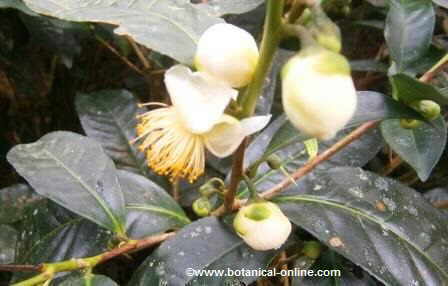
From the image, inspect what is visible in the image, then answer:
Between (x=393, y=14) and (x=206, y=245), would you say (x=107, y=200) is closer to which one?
(x=206, y=245)

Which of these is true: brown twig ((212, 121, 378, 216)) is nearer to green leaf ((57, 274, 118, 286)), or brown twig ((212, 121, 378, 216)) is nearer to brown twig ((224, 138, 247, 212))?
brown twig ((224, 138, 247, 212))

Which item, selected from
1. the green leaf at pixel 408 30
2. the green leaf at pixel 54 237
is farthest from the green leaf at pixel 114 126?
the green leaf at pixel 408 30

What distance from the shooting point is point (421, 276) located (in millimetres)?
668

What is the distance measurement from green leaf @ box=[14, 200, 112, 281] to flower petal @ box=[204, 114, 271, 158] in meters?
0.34

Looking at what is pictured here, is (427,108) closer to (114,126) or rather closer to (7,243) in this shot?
(114,126)

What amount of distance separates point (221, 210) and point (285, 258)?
0.76ft

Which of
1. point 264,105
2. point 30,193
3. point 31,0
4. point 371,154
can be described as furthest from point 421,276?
point 30,193

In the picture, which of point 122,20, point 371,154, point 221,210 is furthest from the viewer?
point 371,154

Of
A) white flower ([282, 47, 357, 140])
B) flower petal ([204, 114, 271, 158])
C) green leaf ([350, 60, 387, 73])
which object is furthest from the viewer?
green leaf ([350, 60, 387, 73])

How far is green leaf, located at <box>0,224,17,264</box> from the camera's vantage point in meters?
0.98

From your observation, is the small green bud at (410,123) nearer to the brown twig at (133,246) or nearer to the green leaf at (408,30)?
the green leaf at (408,30)

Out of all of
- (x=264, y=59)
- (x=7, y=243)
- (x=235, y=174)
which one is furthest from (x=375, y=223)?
(x=7, y=243)

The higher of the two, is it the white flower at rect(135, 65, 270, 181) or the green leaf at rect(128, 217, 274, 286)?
the white flower at rect(135, 65, 270, 181)

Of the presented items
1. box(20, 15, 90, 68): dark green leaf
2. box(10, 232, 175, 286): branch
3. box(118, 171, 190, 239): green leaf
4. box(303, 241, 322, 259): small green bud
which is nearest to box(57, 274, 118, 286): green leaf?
box(10, 232, 175, 286): branch
